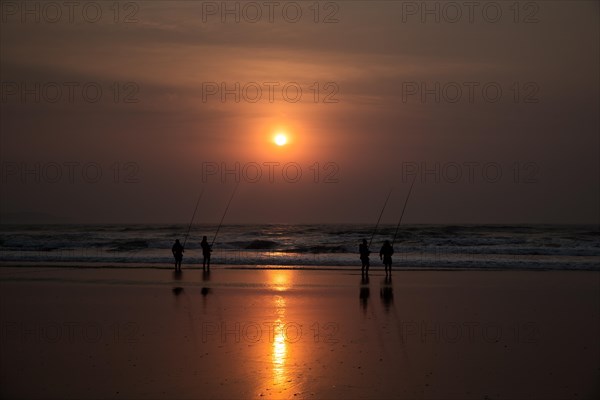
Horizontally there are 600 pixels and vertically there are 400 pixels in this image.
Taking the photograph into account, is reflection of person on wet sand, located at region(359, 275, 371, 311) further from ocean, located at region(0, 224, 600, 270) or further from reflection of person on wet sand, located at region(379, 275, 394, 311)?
ocean, located at region(0, 224, 600, 270)

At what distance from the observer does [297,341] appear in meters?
10.6

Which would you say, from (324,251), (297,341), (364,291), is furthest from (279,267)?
(324,251)

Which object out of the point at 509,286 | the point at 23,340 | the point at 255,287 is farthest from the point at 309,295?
the point at 23,340

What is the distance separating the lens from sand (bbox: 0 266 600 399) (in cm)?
820

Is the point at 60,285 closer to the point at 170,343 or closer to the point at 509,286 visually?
the point at 170,343

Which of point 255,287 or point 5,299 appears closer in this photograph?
point 5,299

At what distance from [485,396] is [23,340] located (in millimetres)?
7476

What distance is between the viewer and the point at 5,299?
51.5ft

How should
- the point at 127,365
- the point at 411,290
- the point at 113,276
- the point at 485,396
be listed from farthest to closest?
the point at 113,276 < the point at 411,290 < the point at 127,365 < the point at 485,396

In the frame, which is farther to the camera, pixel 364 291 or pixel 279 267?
pixel 279 267

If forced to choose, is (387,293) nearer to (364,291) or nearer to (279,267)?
(364,291)

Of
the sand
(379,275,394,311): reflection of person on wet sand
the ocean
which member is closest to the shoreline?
the ocean

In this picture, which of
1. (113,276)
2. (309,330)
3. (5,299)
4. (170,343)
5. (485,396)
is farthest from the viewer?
(113,276)

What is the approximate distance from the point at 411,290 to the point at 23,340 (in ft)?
36.1
